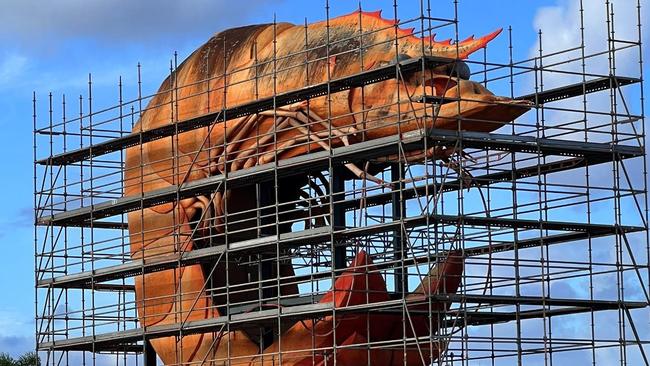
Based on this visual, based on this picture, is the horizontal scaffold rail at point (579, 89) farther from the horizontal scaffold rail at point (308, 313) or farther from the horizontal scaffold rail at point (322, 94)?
the horizontal scaffold rail at point (308, 313)

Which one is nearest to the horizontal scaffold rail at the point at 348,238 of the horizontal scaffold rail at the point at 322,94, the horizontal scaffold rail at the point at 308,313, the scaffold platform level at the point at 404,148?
the horizontal scaffold rail at the point at 308,313

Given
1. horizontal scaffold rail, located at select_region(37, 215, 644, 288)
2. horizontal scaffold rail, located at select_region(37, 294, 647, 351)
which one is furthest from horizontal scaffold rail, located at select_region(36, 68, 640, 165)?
horizontal scaffold rail, located at select_region(37, 294, 647, 351)

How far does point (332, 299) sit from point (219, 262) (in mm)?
5497

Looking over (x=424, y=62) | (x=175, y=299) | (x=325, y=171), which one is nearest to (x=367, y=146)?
(x=424, y=62)

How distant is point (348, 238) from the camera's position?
3959 cm

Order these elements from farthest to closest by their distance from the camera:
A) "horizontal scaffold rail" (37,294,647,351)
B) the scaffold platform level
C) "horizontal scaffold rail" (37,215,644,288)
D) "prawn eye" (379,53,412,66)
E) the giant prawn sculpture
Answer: the giant prawn sculpture < "prawn eye" (379,53,412,66) < "horizontal scaffold rail" (37,215,644,288) < the scaffold platform level < "horizontal scaffold rail" (37,294,647,351)

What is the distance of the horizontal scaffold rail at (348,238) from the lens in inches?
1471

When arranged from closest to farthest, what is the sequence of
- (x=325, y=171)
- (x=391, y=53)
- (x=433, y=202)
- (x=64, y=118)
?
(x=433, y=202)
(x=391, y=53)
(x=325, y=171)
(x=64, y=118)

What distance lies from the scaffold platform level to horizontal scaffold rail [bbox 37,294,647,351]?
9.67 ft

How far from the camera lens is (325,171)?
143 ft

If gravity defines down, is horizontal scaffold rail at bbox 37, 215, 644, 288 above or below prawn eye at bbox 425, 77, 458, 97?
below

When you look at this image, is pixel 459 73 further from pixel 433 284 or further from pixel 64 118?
pixel 64 118

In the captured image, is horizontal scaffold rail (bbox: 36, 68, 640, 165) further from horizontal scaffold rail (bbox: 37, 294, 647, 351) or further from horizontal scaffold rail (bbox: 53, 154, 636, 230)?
horizontal scaffold rail (bbox: 37, 294, 647, 351)

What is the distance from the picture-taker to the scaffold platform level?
37250mm
